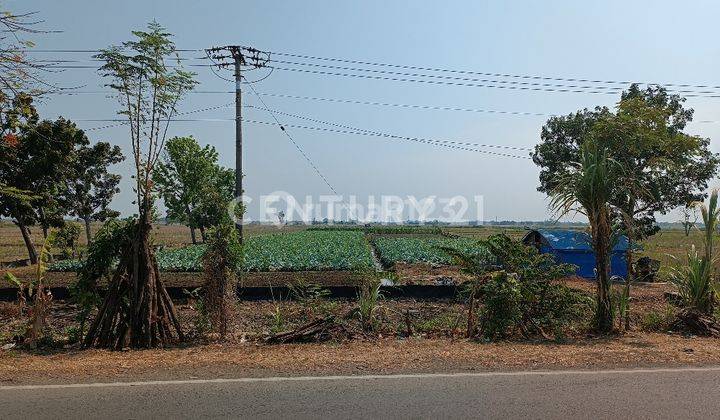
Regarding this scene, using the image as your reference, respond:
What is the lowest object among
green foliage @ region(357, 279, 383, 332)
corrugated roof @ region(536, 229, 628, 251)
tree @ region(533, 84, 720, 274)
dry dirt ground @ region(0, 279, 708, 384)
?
dry dirt ground @ region(0, 279, 708, 384)

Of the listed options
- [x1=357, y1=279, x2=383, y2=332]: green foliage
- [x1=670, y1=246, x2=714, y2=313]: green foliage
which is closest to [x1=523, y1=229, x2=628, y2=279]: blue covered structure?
[x1=670, y1=246, x2=714, y2=313]: green foliage

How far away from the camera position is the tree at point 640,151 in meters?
10.5

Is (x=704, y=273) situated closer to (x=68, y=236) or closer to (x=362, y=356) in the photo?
(x=362, y=356)

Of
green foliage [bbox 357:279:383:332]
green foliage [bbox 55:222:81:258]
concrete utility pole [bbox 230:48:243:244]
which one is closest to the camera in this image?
green foliage [bbox 357:279:383:332]

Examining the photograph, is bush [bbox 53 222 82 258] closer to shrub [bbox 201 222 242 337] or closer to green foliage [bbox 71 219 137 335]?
green foliage [bbox 71 219 137 335]

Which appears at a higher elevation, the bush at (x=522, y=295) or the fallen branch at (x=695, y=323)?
the bush at (x=522, y=295)

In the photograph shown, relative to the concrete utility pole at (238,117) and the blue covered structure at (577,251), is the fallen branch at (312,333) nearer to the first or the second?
the concrete utility pole at (238,117)

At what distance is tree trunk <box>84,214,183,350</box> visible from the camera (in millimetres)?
7809

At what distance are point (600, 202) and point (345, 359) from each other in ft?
16.9

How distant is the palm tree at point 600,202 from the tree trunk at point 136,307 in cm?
695

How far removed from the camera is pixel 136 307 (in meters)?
7.86

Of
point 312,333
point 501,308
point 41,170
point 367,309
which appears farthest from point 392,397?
point 41,170

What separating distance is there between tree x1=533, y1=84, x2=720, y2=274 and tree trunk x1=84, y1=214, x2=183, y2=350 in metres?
7.28

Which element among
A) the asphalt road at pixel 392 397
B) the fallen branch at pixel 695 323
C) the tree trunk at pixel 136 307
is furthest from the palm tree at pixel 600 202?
the tree trunk at pixel 136 307
